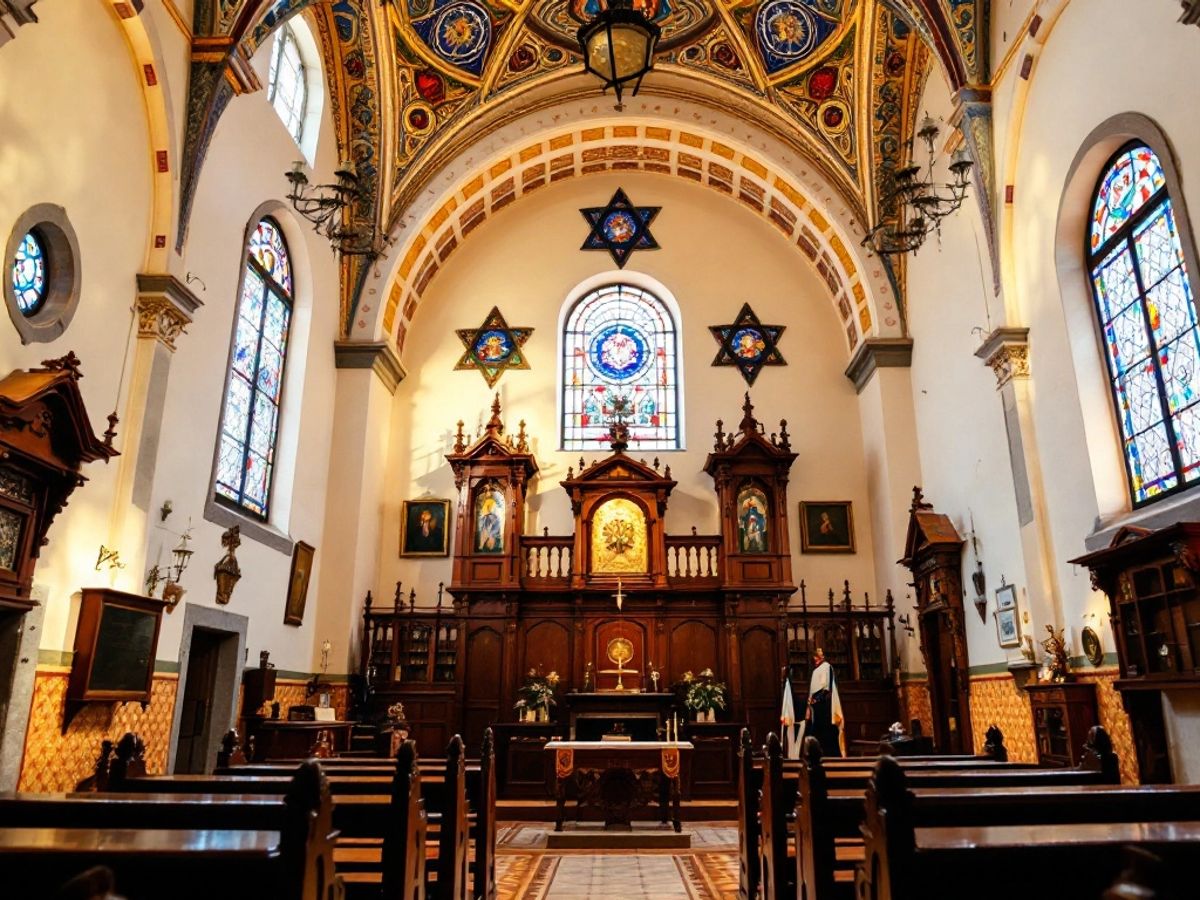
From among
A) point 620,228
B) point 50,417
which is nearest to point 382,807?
point 50,417

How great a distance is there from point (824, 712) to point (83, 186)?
10711mm

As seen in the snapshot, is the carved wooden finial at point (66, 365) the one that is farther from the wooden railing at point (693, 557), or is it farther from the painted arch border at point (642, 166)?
the wooden railing at point (693, 557)

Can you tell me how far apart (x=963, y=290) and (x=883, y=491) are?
3.98 meters

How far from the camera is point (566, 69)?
15570mm

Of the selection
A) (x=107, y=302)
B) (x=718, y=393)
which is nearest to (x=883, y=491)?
(x=718, y=393)

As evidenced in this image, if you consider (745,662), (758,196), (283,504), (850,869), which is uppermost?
(758,196)

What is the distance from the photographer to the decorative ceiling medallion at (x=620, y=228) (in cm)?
1736

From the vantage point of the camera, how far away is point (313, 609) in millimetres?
13742

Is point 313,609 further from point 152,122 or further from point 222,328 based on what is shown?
point 152,122

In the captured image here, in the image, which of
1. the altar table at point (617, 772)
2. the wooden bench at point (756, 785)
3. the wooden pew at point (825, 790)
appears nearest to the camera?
the wooden pew at point (825, 790)

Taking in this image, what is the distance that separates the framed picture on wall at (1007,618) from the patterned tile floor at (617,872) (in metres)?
4.09

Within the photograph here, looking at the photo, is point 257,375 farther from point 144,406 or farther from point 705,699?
point 705,699

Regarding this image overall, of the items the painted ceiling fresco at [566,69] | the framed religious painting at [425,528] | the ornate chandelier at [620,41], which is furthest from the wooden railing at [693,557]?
the ornate chandelier at [620,41]

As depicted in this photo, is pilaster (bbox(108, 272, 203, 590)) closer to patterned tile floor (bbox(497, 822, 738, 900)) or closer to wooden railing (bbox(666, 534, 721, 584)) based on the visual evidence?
patterned tile floor (bbox(497, 822, 738, 900))
